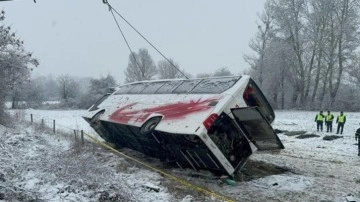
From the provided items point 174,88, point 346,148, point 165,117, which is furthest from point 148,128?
point 346,148

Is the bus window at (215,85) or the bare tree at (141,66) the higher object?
the bare tree at (141,66)

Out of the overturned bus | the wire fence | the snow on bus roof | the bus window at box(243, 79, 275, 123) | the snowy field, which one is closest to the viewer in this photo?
the snowy field

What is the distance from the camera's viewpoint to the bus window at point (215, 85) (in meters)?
9.56

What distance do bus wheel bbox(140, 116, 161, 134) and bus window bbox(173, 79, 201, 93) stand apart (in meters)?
1.10

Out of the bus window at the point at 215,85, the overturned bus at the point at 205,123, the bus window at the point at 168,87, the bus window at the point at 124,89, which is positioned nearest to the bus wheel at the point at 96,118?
the bus window at the point at 124,89

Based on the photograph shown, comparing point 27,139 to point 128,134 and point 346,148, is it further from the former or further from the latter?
point 346,148

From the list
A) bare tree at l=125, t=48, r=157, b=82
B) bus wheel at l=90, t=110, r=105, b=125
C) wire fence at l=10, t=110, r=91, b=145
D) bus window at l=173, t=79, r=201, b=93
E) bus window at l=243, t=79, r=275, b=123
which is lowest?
wire fence at l=10, t=110, r=91, b=145

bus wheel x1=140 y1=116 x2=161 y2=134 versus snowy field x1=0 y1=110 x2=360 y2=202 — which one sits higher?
bus wheel x1=140 y1=116 x2=161 y2=134

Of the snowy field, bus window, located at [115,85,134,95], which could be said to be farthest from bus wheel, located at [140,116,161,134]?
bus window, located at [115,85,134,95]

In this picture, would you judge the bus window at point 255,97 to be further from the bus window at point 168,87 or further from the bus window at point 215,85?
the bus window at point 168,87

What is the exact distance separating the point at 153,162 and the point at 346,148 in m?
8.64

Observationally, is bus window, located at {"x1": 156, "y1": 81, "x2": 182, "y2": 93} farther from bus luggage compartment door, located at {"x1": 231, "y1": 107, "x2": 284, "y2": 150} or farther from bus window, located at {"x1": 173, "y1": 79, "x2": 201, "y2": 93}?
bus luggage compartment door, located at {"x1": 231, "y1": 107, "x2": 284, "y2": 150}

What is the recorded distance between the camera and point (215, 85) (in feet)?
32.6

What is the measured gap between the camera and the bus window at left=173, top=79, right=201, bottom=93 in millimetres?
10562
